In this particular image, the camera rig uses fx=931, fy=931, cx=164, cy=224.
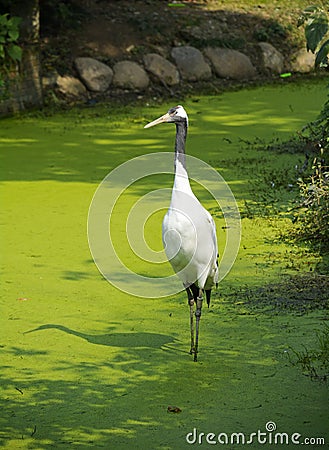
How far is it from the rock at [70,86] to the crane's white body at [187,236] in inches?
226

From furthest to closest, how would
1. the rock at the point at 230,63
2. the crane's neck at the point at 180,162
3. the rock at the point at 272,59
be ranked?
the rock at the point at 272,59
the rock at the point at 230,63
the crane's neck at the point at 180,162

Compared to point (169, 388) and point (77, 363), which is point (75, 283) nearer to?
point (77, 363)

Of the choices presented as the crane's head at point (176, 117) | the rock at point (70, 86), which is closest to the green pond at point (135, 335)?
the crane's head at point (176, 117)

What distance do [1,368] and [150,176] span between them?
3.16m

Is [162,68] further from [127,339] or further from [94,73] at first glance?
[127,339]

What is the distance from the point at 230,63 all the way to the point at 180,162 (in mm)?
6665

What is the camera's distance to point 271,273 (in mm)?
4426

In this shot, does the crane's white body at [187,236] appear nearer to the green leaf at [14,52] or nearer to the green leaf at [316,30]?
the green leaf at [316,30]

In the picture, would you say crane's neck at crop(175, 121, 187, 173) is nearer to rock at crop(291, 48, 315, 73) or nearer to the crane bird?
the crane bird

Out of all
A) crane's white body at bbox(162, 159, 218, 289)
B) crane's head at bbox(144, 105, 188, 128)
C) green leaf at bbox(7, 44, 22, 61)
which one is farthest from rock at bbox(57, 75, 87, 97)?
crane's white body at bbox(162, 159, 218, 289)

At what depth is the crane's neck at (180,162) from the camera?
3.60 m

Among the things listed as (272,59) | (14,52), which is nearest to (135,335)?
(14,52)

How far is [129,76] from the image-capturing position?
9.55 meters

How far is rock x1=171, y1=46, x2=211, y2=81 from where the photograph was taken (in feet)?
32.4
